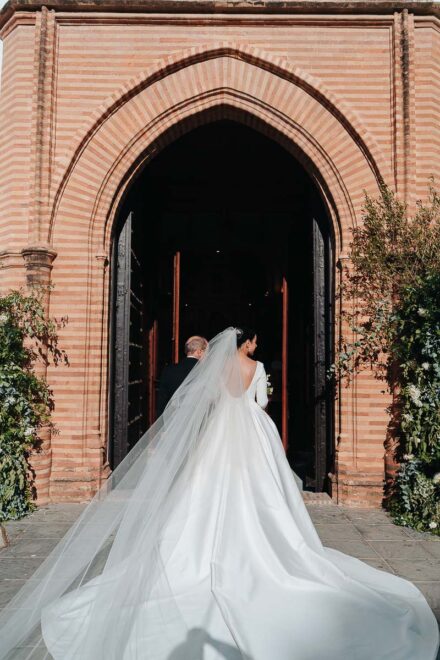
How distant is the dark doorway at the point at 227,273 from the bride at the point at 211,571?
9.32ft

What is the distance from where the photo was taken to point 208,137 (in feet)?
26.9

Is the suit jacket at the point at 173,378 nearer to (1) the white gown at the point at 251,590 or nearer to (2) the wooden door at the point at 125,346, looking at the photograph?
(1) the white gown at the point at 251,590

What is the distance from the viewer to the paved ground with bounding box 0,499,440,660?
12.5 feet

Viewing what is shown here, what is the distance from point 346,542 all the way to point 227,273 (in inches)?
327

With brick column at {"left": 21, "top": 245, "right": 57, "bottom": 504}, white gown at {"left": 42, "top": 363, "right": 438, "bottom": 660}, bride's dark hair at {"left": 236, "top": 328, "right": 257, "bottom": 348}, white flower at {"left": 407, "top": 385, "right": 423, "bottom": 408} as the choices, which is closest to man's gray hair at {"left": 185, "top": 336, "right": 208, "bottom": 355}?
bride's dark hair at {"left": 236, "top": 328, "right": 257, "bottom": 348}

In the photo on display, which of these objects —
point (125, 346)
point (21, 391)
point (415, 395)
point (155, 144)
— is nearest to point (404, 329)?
point (415, 395)

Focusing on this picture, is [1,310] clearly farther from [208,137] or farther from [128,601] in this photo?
[208,137]

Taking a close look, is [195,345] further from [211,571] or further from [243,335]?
[211,571]

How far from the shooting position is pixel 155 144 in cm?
625

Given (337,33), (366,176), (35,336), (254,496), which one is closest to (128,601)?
(254,496)

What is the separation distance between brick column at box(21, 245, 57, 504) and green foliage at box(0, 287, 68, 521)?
0.06 m

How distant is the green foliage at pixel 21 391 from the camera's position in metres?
5.23

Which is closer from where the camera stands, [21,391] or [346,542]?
[346,542]

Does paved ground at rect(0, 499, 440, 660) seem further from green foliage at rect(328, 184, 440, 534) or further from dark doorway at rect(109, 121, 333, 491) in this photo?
dark doorway at rect(109, 121, 333, 491)
